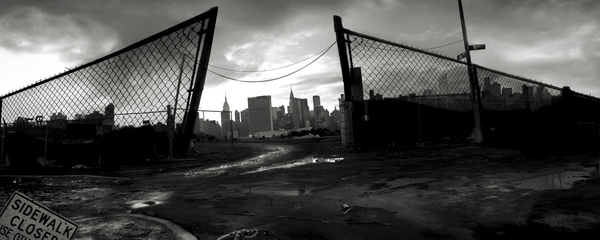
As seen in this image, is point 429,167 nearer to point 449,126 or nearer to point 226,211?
point 226,211

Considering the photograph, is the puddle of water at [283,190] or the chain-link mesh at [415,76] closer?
the puddle of water at [283,190]

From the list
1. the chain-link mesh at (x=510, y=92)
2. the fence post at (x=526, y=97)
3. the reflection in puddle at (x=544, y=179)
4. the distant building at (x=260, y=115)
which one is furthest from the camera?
the distant building at (x=260, y=115)

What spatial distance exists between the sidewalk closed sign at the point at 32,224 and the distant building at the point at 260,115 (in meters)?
46.2

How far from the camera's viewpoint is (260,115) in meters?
48.7

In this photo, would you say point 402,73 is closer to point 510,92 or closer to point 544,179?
point 544,179

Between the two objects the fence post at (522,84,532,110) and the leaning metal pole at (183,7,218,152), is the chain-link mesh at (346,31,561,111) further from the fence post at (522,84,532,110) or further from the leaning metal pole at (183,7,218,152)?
the leaning metal pole at (183,7,218,152)

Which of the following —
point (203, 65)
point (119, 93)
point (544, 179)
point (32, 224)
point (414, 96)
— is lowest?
point (544, 179)

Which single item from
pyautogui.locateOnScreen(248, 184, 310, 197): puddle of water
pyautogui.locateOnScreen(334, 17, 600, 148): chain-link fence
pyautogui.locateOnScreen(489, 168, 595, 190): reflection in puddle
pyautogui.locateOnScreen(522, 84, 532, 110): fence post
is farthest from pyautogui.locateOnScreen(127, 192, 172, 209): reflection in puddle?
pyautogui.locateOnScreen(522, 84, 532, 110): fence post

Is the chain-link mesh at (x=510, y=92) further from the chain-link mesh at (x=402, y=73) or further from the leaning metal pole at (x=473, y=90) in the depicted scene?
the chain-link mesh at (x=402, y=73)

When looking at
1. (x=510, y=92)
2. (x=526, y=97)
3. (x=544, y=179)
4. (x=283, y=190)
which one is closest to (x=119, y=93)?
(x=283, y=190)

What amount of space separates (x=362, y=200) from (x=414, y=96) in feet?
24.3

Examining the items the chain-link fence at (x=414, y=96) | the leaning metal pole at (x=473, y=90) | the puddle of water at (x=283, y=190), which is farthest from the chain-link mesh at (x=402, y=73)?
the puddle of water at (x=283, y=190)

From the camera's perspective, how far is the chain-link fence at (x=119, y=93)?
677 cm

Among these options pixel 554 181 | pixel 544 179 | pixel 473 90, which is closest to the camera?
pixel 554 181
